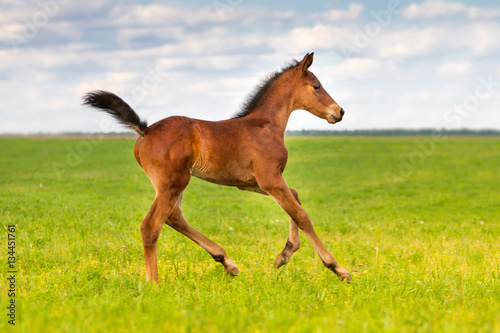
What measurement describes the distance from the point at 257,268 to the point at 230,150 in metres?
1.96

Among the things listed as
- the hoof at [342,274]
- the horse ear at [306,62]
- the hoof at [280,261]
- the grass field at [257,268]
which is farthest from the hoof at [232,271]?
the horse ear at [306,62]

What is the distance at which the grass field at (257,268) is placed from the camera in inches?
191

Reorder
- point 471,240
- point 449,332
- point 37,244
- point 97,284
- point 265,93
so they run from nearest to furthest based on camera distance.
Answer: point 449,332, point 97,284, point 265,93, point 37,244, point 471,240

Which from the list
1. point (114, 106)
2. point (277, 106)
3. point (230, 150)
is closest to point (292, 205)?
point (230, 150)

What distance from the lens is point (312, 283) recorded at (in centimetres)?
710

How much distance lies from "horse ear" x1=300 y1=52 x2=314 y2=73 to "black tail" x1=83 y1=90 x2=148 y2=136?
259 cm

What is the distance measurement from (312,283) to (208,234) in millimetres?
4741

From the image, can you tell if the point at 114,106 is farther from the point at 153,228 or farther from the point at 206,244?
the point at 206,244

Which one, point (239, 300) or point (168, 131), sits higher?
point (168, 131)

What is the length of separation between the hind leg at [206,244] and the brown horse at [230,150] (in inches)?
0.5

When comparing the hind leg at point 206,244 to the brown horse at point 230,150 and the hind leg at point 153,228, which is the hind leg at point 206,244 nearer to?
the brown horse at point 230,150

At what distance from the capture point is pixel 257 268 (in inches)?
318

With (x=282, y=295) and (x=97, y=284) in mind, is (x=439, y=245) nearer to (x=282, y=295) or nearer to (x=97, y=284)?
(x=282, y=295)

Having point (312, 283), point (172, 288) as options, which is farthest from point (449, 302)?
point (172, 288)
